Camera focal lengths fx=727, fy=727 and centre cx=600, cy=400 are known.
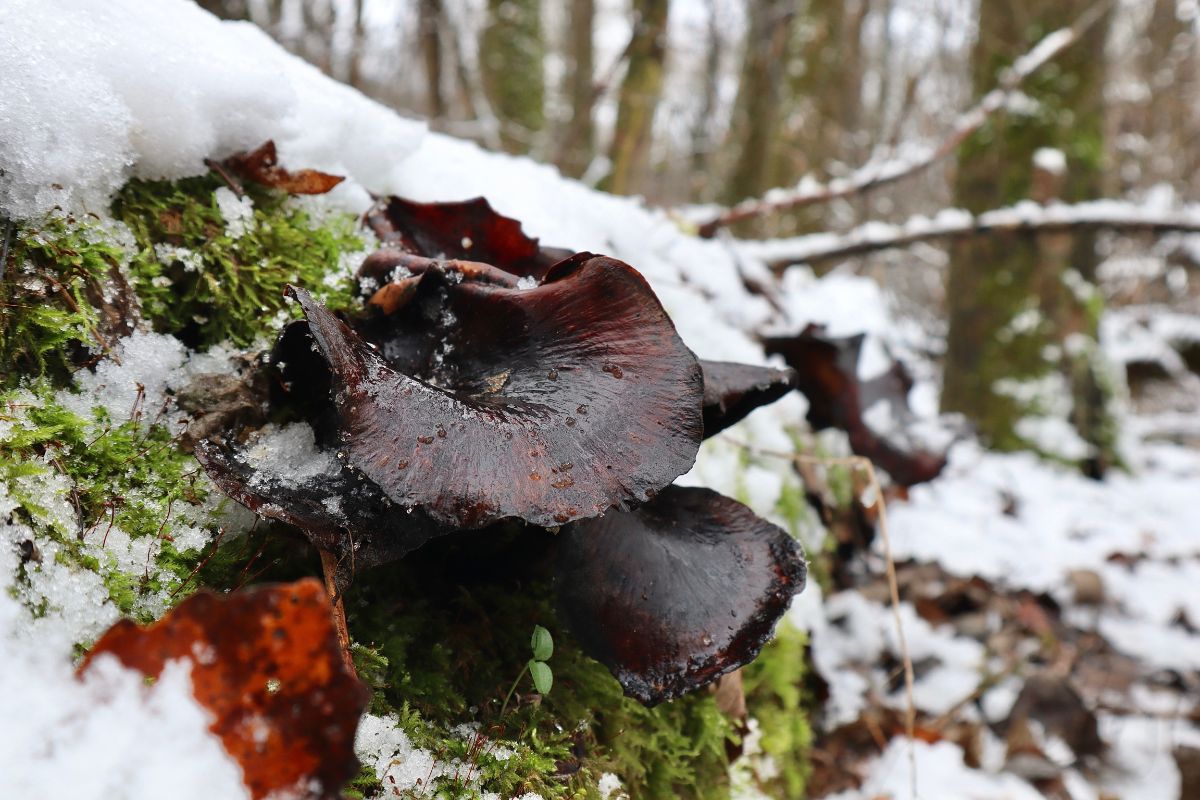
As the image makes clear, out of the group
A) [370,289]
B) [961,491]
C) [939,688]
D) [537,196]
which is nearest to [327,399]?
[370,289]

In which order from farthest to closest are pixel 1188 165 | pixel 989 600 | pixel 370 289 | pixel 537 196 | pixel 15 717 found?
pixel 1188 165
pixel 989 600
pixel 537 196
pixel 370 289
pixel 15 717

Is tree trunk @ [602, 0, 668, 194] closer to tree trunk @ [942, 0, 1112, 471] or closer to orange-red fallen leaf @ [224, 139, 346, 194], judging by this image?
tree trunk @ [942, 0, 1112, 471]

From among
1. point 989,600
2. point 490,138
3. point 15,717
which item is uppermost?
point 15,717

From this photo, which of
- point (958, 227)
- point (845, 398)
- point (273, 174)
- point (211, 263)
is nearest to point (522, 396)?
point (211, 263)

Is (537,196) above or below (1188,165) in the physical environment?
above

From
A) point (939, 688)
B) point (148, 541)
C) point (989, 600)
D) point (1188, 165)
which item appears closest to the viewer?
point (148, 541)

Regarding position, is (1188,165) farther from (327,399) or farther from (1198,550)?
(327,399)

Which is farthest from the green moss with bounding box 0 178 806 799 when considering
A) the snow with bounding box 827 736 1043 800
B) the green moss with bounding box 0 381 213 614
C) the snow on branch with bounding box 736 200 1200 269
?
the snow on branch with bounding box 736 200 1200 269

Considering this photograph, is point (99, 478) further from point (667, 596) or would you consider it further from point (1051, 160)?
point (1051, 160)
